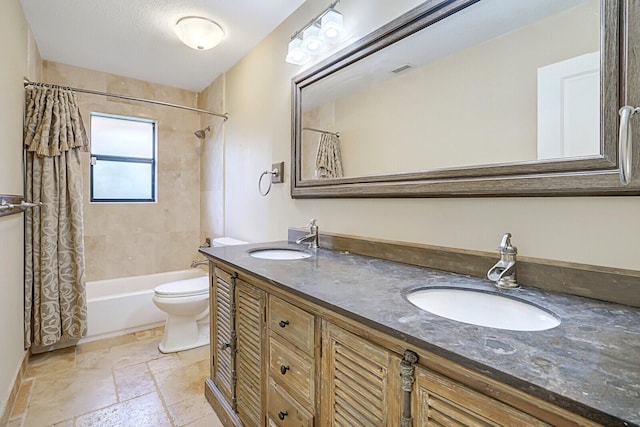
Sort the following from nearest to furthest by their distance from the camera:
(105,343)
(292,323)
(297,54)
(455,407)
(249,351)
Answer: (455,407) → (292,323) → (249,351) → (297,54) → (105,343)

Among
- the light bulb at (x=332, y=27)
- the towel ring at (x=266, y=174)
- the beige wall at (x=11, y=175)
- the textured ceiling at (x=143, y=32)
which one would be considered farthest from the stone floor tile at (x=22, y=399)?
the light bulb at (x=332, y=27)

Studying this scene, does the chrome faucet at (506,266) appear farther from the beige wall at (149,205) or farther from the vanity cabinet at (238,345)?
the beige wall at (149,205)

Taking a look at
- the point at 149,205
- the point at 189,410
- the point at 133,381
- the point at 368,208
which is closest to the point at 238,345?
the point at 189,410

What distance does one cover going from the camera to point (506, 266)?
3.15 ft

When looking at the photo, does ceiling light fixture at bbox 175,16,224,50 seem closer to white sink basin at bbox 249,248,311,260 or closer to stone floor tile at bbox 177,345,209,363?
white sink basin at bbox 249,248,311,260

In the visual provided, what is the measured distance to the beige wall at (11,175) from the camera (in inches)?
61.3

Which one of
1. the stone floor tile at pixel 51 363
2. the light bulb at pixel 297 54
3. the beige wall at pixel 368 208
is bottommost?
the stone floor tile at pixel 51 363

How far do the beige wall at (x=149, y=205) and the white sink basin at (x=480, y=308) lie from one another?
10.1 feet

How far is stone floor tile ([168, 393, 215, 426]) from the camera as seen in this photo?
161 cm

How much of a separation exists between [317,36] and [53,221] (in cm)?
222

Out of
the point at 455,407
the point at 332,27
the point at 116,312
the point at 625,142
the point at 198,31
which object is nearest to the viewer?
the point at 455,407

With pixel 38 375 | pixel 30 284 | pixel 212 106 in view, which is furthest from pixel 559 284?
pixel 212 106

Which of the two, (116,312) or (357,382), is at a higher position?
(357,382)

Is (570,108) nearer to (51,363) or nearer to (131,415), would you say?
(131,415)
